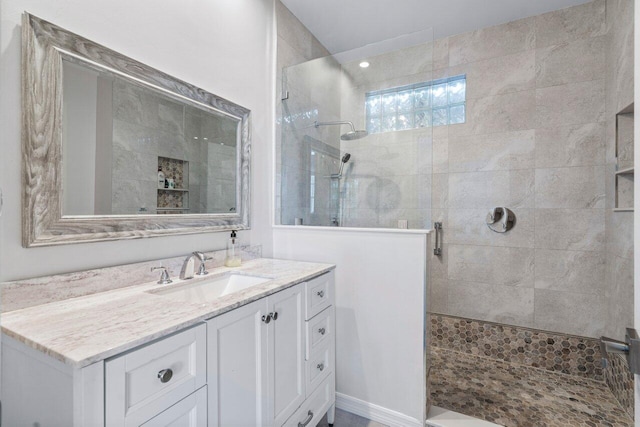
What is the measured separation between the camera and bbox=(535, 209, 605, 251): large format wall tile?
2221 millimetres

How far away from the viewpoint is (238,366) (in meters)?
1.04

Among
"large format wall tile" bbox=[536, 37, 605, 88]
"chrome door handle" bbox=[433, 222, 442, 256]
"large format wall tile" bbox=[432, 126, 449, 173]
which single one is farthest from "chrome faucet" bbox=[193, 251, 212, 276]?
"large format wall tile" bbox=[536, 37, 605, 88]

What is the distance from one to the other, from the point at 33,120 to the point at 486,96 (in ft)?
9.73

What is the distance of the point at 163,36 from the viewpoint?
1388 millimetres

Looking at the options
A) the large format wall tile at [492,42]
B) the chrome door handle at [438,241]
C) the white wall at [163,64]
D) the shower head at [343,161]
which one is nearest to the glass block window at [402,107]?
the shower head at [343,161]

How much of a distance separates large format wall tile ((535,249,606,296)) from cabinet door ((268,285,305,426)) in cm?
210

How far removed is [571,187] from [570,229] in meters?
0.33

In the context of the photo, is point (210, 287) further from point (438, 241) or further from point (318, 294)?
point (438, 241)

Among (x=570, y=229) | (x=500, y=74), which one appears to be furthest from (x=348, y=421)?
(x=500, y=74)

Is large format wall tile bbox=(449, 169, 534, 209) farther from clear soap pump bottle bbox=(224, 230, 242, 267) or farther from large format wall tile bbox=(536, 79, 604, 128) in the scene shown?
clear soap pump bottle bbox=(224, 230, 242, 267)

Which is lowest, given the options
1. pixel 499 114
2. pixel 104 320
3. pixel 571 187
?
pixel 104 320

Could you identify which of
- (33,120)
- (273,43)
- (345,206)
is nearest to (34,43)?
(33,120)

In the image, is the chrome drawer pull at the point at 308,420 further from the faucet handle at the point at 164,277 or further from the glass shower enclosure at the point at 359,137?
the glass shower enclosure at the point at 359,137

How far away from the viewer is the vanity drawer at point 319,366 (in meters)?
1.48
